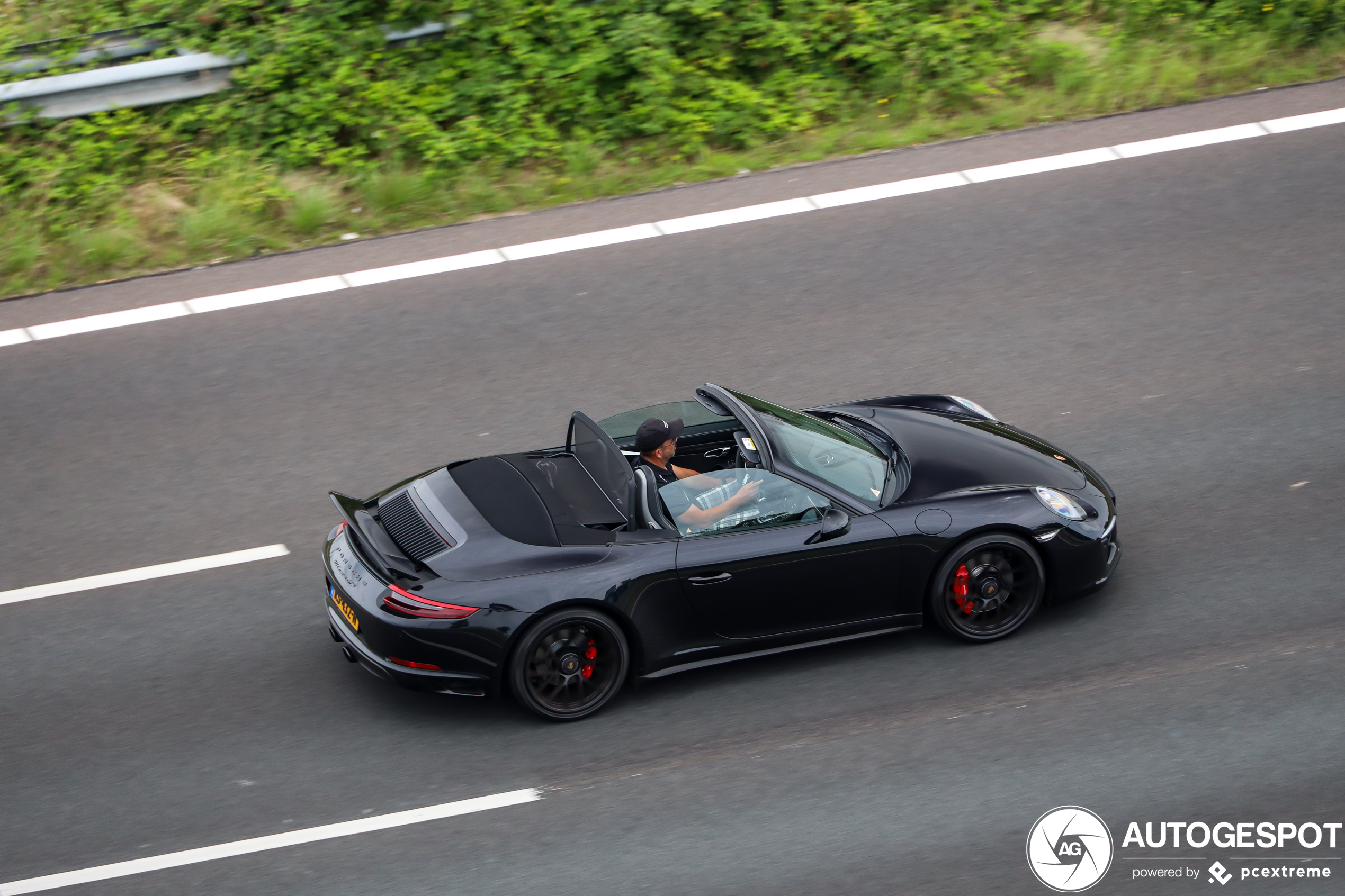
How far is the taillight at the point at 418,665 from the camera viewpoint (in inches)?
273

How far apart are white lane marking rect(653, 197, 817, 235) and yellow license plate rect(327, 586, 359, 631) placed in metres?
5.28

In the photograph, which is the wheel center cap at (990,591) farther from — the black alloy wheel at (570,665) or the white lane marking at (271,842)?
the white lane marking at (271,842)

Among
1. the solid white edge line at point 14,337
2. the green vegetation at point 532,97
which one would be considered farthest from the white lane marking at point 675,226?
the green vegetation at point 532,97

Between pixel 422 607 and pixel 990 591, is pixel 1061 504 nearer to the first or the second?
pixel 990 591

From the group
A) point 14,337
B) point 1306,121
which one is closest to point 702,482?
point 14,337

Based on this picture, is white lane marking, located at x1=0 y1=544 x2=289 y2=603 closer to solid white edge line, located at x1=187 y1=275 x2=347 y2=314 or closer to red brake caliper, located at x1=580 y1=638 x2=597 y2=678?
red brake caliper, located at x1=580 y1=638 x2=597 y2=678

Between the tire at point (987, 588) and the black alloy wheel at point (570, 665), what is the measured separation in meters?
1.70

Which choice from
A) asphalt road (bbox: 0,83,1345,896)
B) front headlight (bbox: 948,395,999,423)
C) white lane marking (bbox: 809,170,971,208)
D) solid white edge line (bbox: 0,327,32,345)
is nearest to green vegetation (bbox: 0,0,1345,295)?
asphalt road (bbox: 0,83,1345,896)

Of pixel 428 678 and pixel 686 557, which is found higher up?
pixel 686 557

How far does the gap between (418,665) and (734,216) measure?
19.9ft

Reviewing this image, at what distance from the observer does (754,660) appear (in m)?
7.68

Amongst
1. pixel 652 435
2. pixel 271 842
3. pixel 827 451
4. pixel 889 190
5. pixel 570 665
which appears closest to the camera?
pixel 271 842

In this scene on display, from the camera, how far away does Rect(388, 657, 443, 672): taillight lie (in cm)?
693

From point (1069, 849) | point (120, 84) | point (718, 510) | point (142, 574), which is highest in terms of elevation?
point (120, 84)
